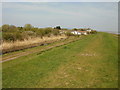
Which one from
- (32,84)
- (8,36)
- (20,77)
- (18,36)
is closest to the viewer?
(32,84)

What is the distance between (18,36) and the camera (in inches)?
868

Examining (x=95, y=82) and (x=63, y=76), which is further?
(x=63, y=76)

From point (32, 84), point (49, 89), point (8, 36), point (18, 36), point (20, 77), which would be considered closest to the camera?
point (49, 89)

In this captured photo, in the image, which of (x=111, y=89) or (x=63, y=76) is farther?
(x=63, y=76)

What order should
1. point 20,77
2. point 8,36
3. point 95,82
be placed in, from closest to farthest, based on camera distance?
point 95,82
point 20,77
point 8,36

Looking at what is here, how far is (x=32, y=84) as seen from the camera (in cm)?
477

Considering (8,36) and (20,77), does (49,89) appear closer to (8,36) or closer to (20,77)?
(20,77)

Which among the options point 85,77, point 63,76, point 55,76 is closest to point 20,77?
point 55,76

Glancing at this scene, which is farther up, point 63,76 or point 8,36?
point 8,36

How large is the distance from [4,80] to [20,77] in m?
0.70

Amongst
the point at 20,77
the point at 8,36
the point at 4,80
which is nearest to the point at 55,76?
the point at 20,77

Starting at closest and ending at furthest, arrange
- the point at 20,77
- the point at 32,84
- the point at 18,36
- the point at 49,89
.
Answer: the point at 49,89 → the point at 32,84 → the point at 20,77 → the point at 18,36

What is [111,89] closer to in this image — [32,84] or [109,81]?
[109,81]

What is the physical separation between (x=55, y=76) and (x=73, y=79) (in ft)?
3.07
